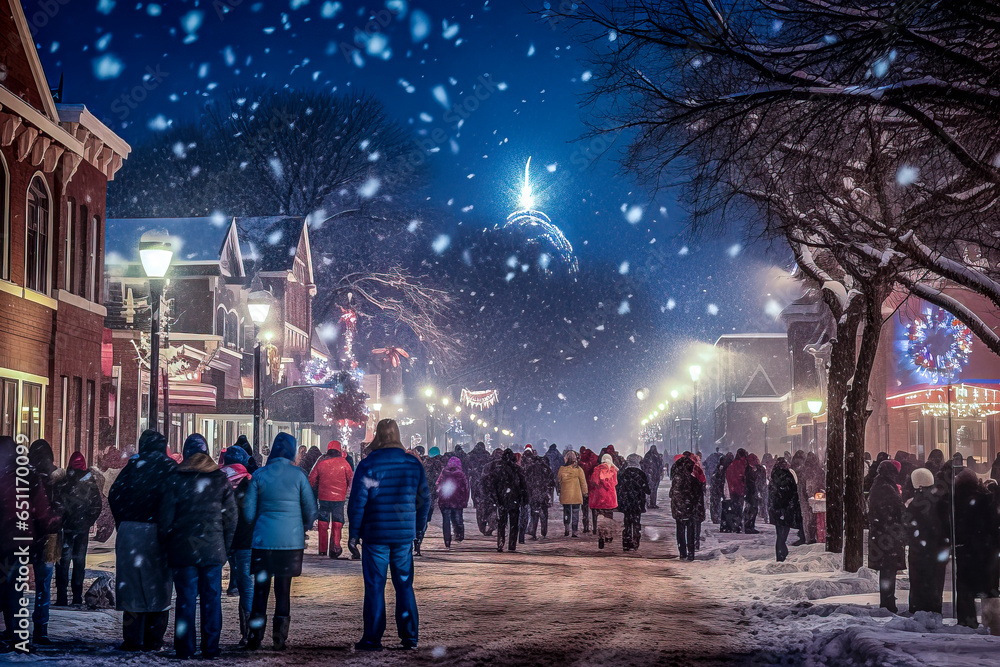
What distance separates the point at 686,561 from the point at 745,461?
665cm

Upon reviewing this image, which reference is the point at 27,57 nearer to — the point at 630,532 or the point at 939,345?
the point at 630,532

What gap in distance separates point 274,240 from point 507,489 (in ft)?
104

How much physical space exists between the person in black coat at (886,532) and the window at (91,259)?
63.0 feet

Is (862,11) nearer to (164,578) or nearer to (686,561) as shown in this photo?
(164,578)

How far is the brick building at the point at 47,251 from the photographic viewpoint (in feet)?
66.9

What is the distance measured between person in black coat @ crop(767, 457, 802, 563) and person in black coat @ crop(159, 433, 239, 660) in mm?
10773

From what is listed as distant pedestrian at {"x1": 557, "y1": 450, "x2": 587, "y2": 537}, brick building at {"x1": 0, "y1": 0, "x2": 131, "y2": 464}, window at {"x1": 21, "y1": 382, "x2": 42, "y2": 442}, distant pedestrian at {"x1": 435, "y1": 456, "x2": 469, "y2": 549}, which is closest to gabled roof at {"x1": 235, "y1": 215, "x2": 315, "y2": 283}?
brick building at {"x1": 0, "y1": 0, "x2": 131, "y2": 464}

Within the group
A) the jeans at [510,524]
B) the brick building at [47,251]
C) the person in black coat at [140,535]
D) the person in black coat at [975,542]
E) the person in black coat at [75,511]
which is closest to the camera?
the person in black coat at [140,535]

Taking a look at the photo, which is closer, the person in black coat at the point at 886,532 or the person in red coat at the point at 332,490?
the person in black coat at the point at 886,532

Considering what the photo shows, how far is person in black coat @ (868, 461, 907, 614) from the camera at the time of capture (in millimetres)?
11523

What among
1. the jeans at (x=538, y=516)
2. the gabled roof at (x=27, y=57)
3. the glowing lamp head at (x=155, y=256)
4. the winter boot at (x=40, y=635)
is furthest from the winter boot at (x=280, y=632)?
the gabled roof at (x=27, y=57)

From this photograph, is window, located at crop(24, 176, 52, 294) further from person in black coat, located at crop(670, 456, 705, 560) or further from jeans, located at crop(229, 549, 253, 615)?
jeans, located at crop(229, 549, 253, 615)

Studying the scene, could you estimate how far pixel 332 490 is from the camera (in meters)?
17.9

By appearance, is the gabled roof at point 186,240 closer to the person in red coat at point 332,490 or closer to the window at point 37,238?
the window at point 37,238
